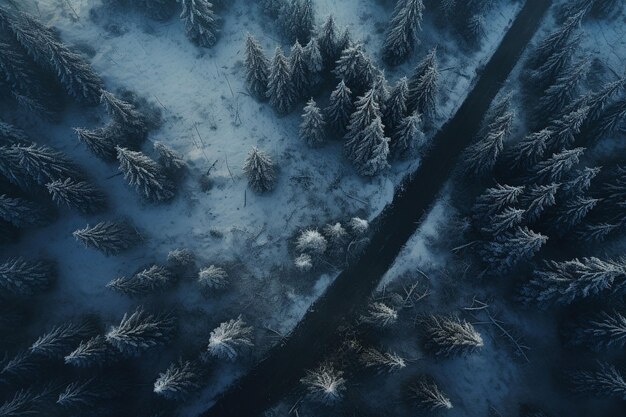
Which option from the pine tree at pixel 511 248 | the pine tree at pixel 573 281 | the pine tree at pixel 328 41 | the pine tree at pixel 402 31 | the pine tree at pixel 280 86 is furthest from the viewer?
the pine tree at pixel 402 31

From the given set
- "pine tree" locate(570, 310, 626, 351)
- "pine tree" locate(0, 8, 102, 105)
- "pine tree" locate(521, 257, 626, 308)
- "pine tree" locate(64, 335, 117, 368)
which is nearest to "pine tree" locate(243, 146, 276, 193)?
"pine tree" locate(0, 8, 102, 105)

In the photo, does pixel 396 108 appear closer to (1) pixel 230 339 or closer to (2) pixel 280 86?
(2) pixel 280 86

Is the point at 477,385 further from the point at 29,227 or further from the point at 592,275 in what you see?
the point at 29,227

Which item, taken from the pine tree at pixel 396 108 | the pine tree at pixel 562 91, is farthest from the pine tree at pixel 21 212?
the pine tree at pixel 562 91

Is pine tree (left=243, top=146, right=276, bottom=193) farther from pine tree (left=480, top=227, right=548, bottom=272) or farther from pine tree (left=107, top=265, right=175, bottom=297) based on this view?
pine tree (left=480, top=227, right=548, bottom=272)

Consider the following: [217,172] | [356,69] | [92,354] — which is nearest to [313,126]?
[356,69]

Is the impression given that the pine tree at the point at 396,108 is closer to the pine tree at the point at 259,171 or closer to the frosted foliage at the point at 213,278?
the pine tree at the point at 259,171
